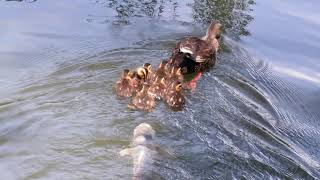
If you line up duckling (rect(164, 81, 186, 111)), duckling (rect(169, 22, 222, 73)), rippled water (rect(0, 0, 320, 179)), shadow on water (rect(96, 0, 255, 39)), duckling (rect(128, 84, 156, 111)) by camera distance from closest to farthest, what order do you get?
rippled water (rect(0, 0, 320, 179))
duckling (rect(128, 84, 156, 111))
duckling (rect(164, 81, 186, 111))
duckling (rect(169, 22, 222, 73))
shadow on water (rect(96, 0, 255, 39))

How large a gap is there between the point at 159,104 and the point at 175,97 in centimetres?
17

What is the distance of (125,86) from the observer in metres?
5.16

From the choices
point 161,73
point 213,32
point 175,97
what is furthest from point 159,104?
point 213,32

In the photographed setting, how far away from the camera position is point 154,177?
13.2ft

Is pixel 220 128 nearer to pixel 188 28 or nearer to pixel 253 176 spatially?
pixel 253 176

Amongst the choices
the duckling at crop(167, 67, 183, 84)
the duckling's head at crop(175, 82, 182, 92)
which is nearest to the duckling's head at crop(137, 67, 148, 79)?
the duckling at crop(167, 67, 183, 84)

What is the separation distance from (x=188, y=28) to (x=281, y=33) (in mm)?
1254

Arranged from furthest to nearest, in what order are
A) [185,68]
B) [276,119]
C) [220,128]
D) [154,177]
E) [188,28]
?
[188,28] → [185,68] → [276,119] → [220,128] → [154,177]

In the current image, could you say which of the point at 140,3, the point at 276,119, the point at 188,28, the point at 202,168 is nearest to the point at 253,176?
the point at 202,168

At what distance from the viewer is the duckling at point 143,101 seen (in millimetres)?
4996

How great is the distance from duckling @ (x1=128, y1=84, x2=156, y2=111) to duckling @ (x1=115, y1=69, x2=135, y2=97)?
0.30ft

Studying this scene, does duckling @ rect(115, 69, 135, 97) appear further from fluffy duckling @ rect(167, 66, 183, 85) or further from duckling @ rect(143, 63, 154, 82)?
fluffy duckling @ rect(167, 66, 183, 85)

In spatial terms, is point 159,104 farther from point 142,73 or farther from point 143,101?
point 142,73

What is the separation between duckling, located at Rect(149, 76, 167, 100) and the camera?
5.23 m
